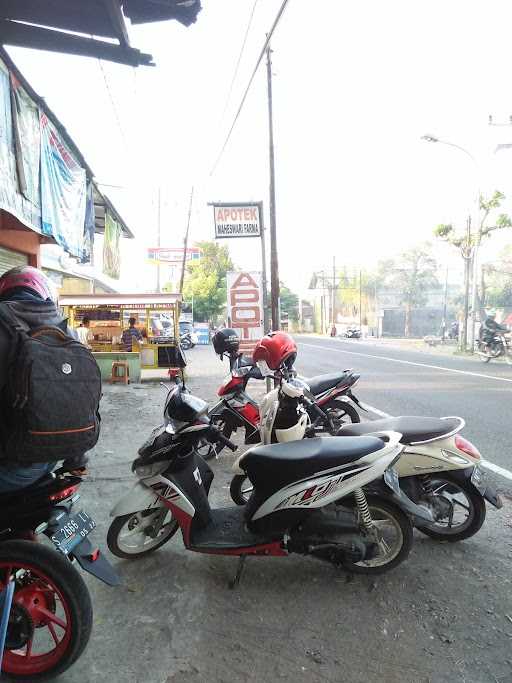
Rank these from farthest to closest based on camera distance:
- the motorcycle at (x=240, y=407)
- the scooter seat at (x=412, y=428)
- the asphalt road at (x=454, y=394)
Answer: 1. the asphalt road at (x=454, y=394)
2. the motorcycle at (x=240, y=407)
3. the scooter seat at (x=412, y=428)

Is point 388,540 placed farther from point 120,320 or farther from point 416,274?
point 416,274

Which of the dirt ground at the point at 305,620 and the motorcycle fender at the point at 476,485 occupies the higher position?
the motorcycle fender at the point at 476,485

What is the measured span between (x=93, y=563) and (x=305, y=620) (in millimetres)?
1114

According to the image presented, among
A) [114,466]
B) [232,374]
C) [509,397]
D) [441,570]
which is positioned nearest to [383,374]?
[509,397]

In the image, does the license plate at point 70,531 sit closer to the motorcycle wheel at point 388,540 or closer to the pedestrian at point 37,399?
the pedestrian at point 37,399

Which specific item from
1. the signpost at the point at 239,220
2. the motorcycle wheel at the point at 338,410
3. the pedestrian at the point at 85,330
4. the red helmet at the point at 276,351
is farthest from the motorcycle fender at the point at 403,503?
the pedestrian at the point at 85,330

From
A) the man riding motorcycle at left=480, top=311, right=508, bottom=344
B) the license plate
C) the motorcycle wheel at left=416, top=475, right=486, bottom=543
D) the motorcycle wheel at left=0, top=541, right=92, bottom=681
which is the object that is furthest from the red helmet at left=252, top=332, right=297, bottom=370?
the man riding motorcycle at left=480, top=311, right=508, bottom=344

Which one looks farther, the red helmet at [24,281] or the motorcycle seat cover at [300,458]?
the motorcycle seat cover at [300,458]

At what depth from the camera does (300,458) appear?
2725mm

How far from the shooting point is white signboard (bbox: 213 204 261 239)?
10.3 m

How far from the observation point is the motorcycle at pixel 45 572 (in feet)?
6.28

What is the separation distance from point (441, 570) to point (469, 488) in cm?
58

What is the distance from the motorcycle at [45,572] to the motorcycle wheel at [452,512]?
2.16 meters

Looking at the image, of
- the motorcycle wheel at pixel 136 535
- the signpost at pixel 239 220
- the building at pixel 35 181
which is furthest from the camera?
the signpost at pixel 239 220
